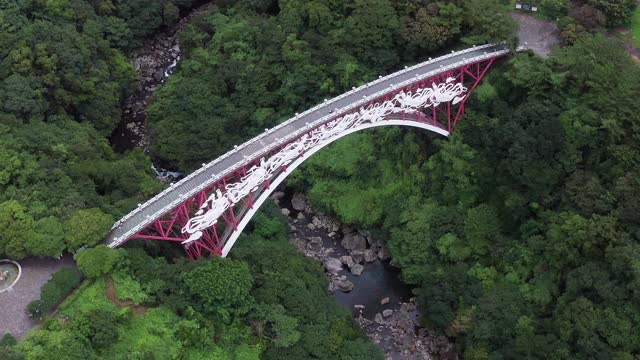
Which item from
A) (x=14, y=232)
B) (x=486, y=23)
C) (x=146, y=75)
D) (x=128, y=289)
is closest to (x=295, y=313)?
(x=128, y=289)

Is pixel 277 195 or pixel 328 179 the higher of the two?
pixel 328 179

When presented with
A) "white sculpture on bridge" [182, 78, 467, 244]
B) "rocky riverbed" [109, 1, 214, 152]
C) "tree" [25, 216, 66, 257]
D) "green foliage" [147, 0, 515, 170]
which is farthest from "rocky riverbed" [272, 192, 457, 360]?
"tree" [25, 216, 66, 257]

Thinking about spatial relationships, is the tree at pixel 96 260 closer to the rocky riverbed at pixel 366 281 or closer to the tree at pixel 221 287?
the tree at pixel 221 287

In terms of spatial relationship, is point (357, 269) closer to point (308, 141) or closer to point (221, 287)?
point (308, 141)

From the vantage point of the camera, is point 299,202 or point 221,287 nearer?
point 221,287

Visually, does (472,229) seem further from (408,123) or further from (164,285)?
(164,285)

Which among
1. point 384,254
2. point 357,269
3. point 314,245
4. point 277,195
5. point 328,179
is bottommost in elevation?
point 357,269

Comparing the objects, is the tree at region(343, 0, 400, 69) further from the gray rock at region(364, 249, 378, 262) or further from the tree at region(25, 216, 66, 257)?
the tree at region(25, 216, 66, 257)

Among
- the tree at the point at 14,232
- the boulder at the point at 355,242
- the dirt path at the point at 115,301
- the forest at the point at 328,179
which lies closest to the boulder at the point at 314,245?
the boulder at the point at 355,242
